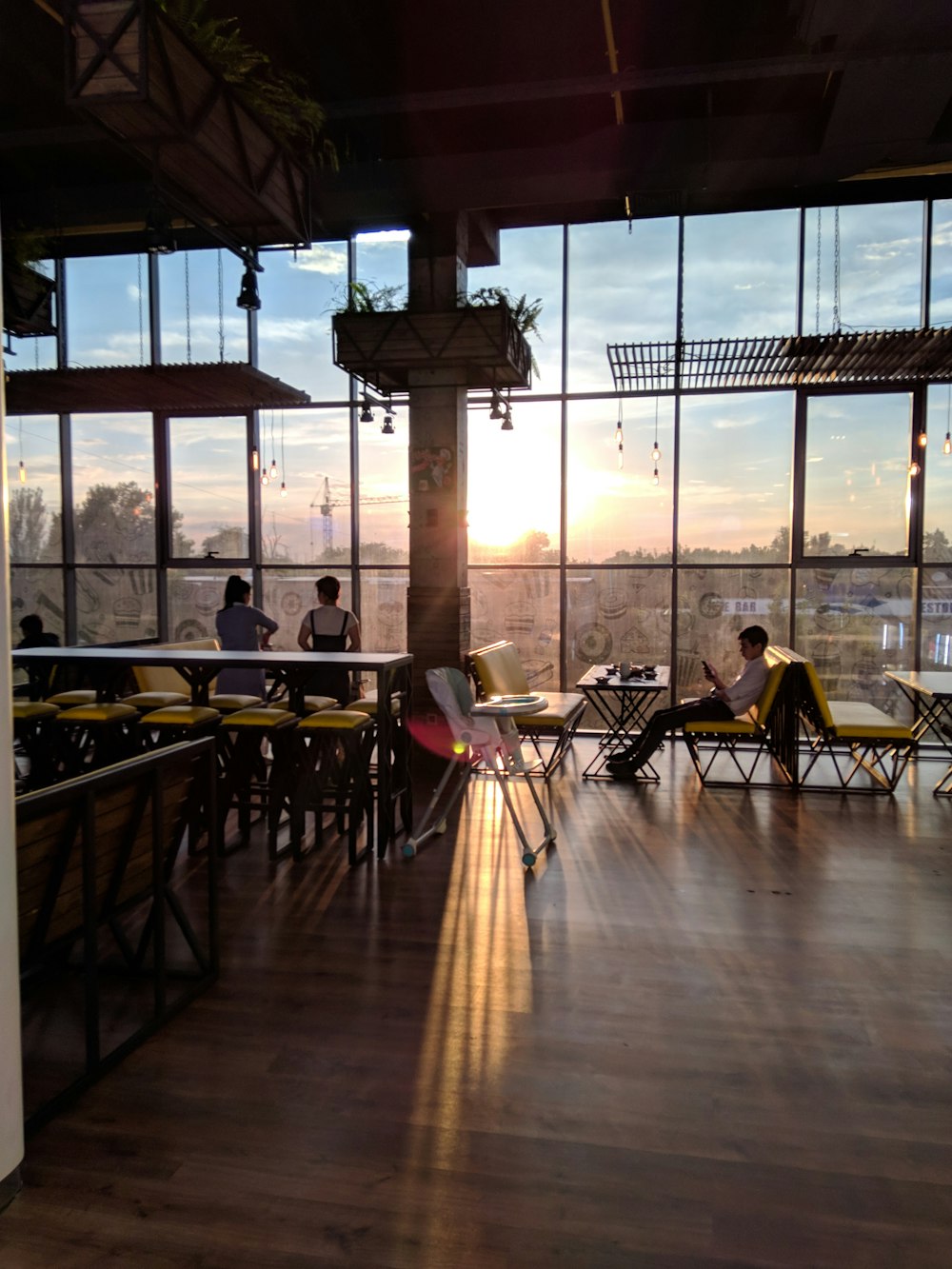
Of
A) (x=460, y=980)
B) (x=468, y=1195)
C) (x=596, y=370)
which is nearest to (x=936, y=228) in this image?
(x=596, y=370)

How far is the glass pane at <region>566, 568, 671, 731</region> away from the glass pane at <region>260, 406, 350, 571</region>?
2.61 meters

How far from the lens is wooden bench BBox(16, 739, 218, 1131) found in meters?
2.56

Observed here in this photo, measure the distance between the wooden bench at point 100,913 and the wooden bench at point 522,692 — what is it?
11.9 feet

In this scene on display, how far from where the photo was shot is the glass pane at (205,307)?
965 centimetres

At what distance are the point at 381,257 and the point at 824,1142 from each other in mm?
9069

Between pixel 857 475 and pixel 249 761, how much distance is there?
21.7 feet

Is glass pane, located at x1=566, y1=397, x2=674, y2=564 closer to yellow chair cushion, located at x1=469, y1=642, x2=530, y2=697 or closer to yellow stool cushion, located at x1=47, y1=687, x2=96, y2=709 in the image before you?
yellow chair cushion, located at x1=469, y1=642, x2=530, y2=697

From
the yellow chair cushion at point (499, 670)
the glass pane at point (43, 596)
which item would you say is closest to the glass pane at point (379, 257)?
the yellow chair cushion at point (499, 670)

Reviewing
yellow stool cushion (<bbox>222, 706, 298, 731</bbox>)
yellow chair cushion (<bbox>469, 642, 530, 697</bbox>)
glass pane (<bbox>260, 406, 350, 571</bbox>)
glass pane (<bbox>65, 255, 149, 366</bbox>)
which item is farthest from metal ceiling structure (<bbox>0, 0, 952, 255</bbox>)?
yellow chair cushion (<bbox>469, 642, 530, 697</bbox>)

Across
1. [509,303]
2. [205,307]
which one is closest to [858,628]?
[509,303]

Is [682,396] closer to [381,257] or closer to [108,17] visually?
[381,257]

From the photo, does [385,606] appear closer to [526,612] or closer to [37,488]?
[526,612]

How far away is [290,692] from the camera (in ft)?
18.3

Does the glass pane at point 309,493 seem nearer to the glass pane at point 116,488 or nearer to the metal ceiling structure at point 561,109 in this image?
the glass pane at point 116,488
